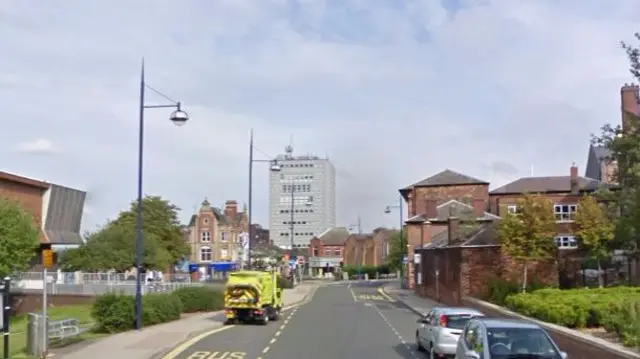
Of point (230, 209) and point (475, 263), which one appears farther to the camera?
point (230, 209)

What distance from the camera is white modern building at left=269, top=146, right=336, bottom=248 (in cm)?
14788

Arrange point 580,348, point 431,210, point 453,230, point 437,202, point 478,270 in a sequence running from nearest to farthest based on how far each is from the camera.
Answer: point 580,348, point 478,270, point 453,230, point 431,210, point 437,202

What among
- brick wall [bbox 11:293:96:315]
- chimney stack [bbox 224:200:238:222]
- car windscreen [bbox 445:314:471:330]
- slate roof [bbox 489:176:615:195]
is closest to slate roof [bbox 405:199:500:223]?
slate roof [bbox 489:176:615:195]

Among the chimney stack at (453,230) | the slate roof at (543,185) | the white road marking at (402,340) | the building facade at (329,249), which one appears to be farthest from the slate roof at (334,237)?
the white road marking at (402,340)

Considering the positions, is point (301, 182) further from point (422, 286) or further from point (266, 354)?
point (266, 354)

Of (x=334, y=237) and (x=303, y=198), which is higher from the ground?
(x=303, y=198)

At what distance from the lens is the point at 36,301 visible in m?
61.0

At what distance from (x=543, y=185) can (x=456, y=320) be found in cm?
6065

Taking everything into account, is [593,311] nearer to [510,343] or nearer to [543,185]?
[510,343]

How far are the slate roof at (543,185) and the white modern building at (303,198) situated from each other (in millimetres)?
50204

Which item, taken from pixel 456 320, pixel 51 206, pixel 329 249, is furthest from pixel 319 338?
pixel 329 249

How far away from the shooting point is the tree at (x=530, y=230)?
38906mm

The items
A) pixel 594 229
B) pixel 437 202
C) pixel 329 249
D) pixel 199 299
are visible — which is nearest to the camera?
pixel 594 229

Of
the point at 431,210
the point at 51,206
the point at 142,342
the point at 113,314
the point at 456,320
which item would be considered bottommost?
the point at 142,342
